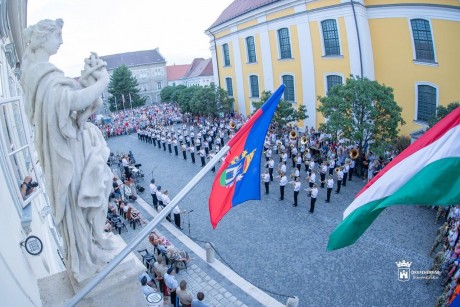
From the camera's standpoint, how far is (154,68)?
240 feet

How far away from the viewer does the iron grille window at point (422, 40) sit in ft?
61.1

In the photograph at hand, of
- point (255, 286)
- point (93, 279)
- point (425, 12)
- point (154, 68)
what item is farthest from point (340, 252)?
point (154, 68)

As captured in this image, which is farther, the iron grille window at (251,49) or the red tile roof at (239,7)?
the iron grille window at (251,49)

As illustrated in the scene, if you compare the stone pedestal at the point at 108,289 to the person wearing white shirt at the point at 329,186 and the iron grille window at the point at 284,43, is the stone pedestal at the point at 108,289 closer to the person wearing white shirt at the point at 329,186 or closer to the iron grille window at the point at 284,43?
the person wearing white shirt at the point at 329,186

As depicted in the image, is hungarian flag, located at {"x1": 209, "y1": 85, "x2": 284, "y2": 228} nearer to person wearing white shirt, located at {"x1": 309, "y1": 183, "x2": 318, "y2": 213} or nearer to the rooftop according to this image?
person wearing white shirt, located at {"x1": 309, "y1": 183, "x2": 318, "y2": 213}

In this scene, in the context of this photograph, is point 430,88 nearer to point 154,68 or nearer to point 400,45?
point 400,45

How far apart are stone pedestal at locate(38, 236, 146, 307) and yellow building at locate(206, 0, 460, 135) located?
19.0m

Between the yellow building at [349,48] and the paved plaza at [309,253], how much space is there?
8.64 m

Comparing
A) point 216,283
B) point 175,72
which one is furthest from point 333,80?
point 175,72

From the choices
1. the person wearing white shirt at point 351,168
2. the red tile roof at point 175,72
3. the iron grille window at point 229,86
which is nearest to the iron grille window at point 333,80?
the person wearing white shirt at point 351,168

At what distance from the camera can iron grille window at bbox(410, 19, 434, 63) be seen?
1862cm

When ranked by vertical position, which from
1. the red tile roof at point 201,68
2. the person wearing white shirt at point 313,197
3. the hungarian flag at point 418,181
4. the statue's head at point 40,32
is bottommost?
the person wearing white shirt at point 313,197

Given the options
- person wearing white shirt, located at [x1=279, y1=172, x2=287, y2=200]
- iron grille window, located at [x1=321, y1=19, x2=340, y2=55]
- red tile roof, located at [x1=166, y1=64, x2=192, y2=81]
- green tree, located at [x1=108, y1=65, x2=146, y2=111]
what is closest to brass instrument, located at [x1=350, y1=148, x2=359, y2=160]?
person wearing white shirt, located at [x1=279, y1=172, x2=287, y2=200]

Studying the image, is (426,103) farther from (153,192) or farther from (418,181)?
(418,181)
